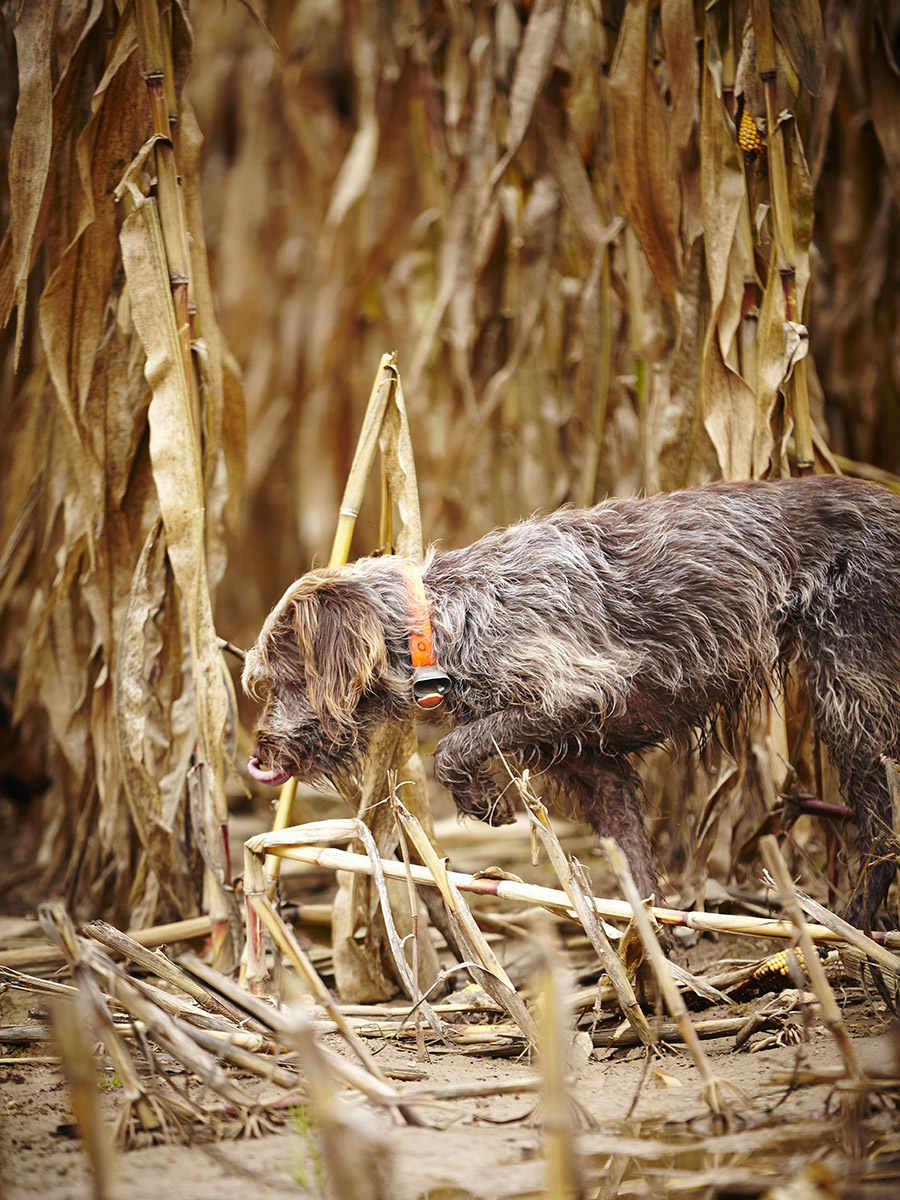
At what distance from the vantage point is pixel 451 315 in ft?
14.6

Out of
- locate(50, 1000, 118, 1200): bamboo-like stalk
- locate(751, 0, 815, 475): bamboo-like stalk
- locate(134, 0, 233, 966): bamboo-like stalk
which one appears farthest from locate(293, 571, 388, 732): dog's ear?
locate(751, 0, 815, 475): bamboo-like stalk

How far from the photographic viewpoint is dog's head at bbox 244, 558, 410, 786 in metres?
2.75

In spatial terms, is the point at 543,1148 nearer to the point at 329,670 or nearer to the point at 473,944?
the point at 473,944

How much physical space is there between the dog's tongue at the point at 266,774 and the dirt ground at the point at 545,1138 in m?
0.77

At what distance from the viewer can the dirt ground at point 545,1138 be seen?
1676mm

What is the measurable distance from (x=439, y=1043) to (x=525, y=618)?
3.70 ft

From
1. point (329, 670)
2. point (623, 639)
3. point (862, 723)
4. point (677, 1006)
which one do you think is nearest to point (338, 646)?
point (329, 670)

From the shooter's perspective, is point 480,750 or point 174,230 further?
point 174,230

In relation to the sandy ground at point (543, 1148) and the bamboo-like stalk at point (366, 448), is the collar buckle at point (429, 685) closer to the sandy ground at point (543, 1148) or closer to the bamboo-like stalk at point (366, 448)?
the bamboo-like stalk at point (366, 448)

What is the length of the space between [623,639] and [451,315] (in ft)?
7.32

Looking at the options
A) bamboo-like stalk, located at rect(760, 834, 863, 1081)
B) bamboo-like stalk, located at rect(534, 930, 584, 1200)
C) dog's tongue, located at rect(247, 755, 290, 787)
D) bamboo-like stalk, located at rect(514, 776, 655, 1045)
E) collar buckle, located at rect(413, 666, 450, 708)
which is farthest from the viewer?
dog's tongue, located at rect(247, 755, 290, 787)

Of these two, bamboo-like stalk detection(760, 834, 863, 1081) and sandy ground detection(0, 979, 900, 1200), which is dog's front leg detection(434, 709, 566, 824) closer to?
sandy ground detection(0, 979, 900, 1200)

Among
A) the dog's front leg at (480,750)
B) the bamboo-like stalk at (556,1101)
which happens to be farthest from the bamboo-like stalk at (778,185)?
the bamboo-like stalk at (556,1101)

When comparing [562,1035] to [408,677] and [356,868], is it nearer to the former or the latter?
[356,868]
